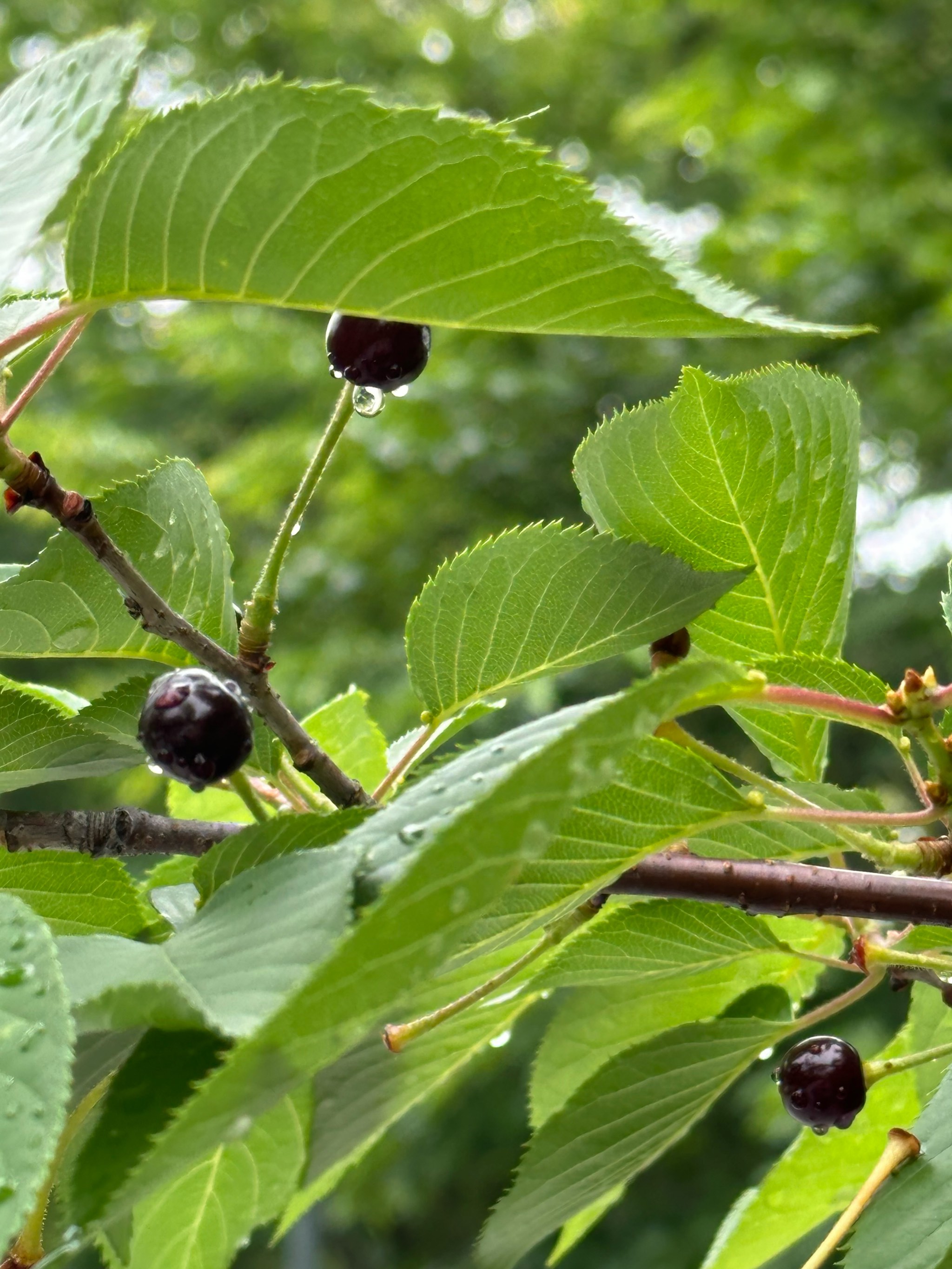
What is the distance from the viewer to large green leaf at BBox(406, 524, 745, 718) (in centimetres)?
46

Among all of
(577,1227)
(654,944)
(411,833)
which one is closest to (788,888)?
(654,944)

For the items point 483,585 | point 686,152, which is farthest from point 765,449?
point 686,152

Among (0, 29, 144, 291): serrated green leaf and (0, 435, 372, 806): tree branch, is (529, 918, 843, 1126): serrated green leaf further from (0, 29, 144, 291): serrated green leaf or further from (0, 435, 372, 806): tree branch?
(0, 29, 144, 291): serrated green leaf

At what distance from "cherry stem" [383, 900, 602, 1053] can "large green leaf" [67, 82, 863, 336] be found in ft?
0.71

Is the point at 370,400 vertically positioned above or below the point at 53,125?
below

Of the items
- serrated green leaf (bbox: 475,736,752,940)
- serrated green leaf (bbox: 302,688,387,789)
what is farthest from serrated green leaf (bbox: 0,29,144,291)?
serrated green leaf (bbox: 302,688,387,789)

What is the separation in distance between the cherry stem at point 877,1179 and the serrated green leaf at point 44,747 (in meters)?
0.32

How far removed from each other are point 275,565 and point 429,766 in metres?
0.09

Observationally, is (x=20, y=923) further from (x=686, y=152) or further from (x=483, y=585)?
(x=686, y=152)

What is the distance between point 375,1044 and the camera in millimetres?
488

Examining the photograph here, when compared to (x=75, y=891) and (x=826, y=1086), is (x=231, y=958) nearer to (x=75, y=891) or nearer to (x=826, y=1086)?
(x=75, y=891)

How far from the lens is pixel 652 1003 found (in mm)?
640

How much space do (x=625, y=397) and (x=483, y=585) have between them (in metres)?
3.78

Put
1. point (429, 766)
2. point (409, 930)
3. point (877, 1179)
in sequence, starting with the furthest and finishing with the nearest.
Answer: point (877, 1179)
point (429, 766)
point (409, 930)
